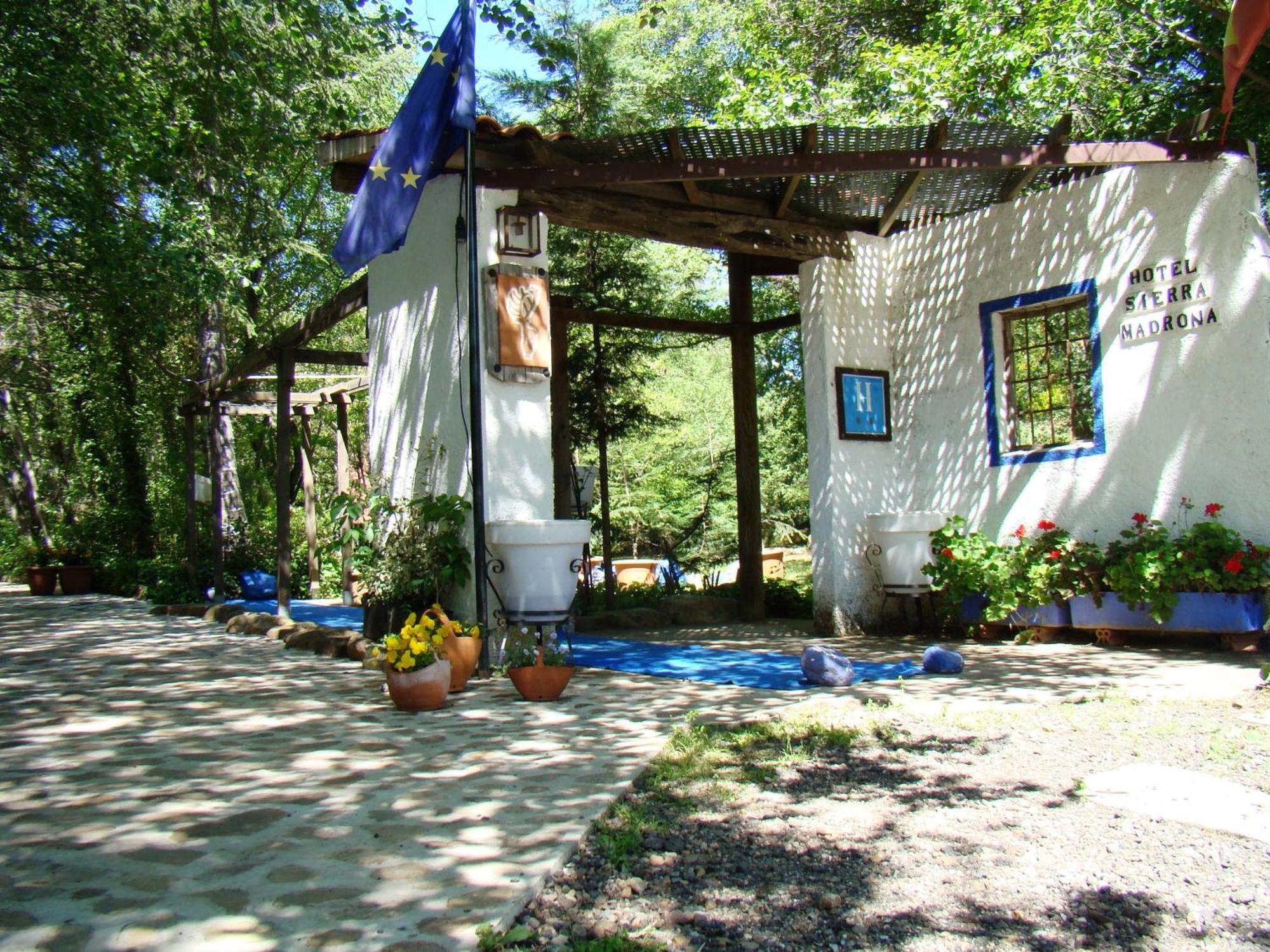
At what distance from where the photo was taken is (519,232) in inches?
240

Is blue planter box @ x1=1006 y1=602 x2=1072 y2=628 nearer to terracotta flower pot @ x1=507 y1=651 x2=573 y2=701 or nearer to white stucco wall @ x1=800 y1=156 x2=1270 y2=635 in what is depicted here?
white stucco wall @ x1=800 y1=156 x2=1270 y2=635

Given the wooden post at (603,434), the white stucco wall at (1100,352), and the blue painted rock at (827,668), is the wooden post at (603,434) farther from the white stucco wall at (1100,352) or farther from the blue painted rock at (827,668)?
the blue painted rock at (827,668)

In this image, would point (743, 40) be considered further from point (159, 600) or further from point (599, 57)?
point (159, 600)

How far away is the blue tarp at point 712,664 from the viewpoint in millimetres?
5500

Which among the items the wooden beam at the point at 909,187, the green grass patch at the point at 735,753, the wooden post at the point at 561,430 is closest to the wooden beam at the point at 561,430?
the wooden post at the point at 561,430

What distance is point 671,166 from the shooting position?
19.1ft

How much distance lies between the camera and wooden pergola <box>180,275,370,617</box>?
7883mm

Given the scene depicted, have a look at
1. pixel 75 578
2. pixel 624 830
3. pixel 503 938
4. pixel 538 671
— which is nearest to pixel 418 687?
pixel 538 671

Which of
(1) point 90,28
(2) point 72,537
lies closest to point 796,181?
(1) point 90,28

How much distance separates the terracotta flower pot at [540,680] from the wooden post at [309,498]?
7382 mm

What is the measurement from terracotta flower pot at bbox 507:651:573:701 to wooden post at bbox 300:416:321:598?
738 cm

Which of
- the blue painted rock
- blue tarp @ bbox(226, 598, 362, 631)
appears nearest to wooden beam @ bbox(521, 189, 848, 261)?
the blue painted rock

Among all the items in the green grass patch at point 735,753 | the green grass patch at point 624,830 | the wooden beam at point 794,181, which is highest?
the wooden beam at point 794,181

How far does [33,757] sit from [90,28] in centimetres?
686
